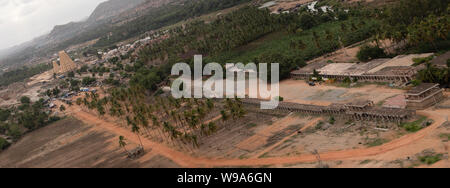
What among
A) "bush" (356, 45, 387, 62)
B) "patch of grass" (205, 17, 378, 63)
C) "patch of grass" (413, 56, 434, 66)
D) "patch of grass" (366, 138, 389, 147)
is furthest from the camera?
"patch of grass" (205, 17, 378, 63)

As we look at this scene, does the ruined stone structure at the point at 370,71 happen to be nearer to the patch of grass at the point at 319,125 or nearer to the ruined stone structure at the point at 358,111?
the ruined stone structure at the point at 358,111

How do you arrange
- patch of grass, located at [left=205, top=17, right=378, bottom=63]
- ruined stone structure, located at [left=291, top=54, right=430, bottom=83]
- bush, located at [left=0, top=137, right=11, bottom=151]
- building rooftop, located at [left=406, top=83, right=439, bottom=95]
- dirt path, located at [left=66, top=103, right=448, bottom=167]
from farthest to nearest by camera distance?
patch of grass, located at [left=205, top=17, right=378, bottom=63]
bush, located at [left=0, top=137, right=11, bottom=151]
ruined stone structure, located at [left=291, top=54, right=430, bottom=83]
building rooftop, located at [left=406, top=83, right=439, bottom=95]
dirt path, located at [left=66, top=103, right=448, bottom=167]

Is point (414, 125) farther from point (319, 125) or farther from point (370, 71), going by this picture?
point (370, 71)

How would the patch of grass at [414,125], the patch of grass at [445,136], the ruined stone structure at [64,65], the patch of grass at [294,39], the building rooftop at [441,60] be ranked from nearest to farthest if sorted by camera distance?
1. the patch of grass at [445,136]
2. the patch of grass at [414,125]
3. the building rooftop at [441,60]
4. the patch of grass at [294,39]
5. the ruined stone structure at [64,65]

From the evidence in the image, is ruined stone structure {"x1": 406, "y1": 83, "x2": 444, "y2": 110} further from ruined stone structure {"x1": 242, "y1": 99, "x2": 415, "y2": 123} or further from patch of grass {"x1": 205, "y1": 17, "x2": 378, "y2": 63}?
patch of grass {"x1": 205, "y1": 17, "x2": 378, "y2": 63}

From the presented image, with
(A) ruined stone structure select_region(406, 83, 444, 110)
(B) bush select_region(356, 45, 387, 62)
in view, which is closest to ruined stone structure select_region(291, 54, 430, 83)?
(B) bush select_region(356, 45, 387, 62)

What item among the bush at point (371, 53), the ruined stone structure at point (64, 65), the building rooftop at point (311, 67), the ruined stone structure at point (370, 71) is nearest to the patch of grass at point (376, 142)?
the ruined stone structure at point (370, 71)

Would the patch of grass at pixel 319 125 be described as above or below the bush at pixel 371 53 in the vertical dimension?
below
